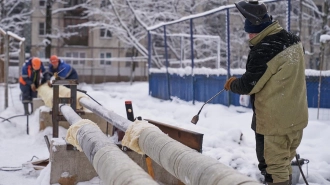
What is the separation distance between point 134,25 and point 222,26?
20.9 ft

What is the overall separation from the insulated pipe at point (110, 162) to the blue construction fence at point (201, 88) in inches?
273

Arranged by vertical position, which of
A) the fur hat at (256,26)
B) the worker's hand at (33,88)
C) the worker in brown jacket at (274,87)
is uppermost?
the fur hat at (256,26)

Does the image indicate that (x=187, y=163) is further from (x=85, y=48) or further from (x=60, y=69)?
(x=85, y=48)

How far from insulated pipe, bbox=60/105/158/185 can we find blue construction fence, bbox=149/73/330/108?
693cm

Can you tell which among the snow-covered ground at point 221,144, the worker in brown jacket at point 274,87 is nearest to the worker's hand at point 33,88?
the snow-covered ground at point 221,144

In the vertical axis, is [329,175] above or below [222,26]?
below

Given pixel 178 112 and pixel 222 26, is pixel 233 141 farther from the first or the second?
pixel 222 26

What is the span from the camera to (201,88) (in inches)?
518

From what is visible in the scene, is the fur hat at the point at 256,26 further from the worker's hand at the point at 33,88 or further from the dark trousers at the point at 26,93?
the dark trousers at the point at 26,93

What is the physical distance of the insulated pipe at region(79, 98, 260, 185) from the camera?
2.35m

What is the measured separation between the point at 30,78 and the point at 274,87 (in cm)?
922

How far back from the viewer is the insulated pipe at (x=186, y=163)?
7.70ft

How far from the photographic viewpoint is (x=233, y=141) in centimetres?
714

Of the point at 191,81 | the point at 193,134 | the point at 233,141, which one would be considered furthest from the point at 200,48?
the point at 193,134
